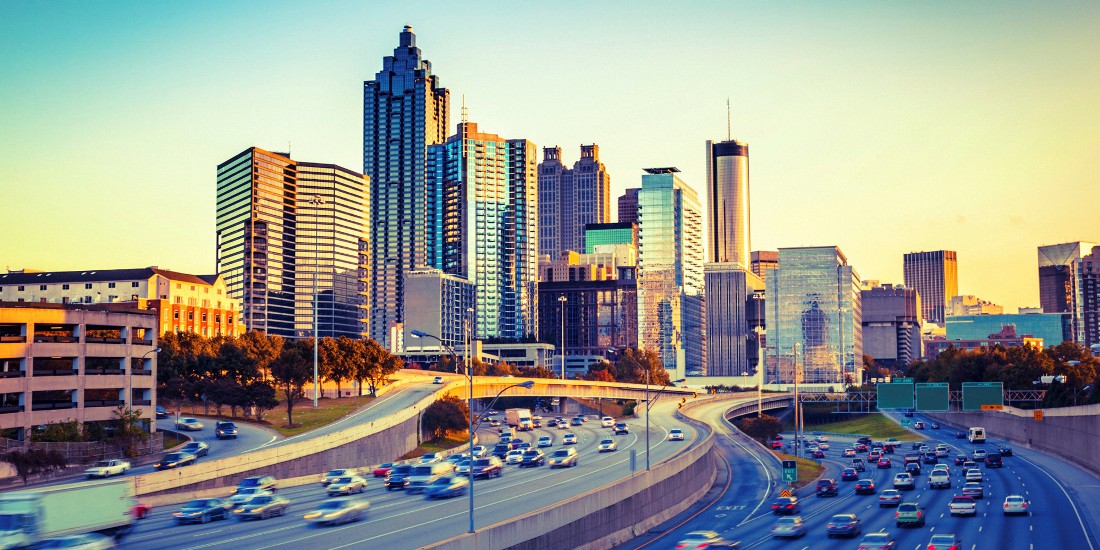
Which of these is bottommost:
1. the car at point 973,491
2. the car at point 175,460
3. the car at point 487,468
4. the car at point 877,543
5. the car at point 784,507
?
the car at point 784,507

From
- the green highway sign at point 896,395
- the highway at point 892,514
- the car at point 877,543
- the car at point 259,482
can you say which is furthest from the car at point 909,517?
the green highway sign at point 896,395

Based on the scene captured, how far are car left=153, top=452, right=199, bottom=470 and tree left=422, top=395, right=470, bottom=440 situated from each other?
44.3 m

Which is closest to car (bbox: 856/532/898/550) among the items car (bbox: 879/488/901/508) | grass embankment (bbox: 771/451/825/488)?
car (bbox: 879/488/901/508)

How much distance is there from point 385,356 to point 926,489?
2726 inches

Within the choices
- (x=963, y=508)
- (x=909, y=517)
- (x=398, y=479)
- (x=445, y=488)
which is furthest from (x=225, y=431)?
(x=963, y=508)

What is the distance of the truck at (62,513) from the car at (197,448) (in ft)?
122

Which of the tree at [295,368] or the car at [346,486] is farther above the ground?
the tree at [295,368]

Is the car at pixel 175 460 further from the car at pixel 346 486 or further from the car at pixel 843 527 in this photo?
the car at pixel 843 527

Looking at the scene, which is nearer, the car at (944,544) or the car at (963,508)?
the car at (944,544)

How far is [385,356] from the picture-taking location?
5463 inches

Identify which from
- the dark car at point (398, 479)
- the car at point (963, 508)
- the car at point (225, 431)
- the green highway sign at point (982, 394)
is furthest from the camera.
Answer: the green highway sign at point (982, 394)

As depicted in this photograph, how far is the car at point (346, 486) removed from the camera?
7562 cm

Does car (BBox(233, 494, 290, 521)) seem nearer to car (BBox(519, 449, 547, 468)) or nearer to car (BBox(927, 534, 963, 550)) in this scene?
car (BBox(927, 534, 963, 550))

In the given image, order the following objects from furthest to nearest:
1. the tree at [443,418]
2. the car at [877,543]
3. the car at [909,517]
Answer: the tree at [443,418]
the car at [909,517]
the car at [877,543]
